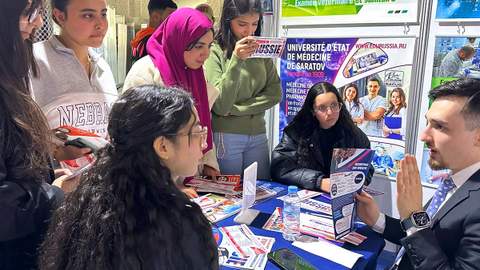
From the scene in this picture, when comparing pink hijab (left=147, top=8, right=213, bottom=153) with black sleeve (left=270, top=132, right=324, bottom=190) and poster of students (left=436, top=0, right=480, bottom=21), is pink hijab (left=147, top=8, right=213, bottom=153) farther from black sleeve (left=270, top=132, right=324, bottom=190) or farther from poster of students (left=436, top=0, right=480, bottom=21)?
poster of students (left=436, top=0, right=480, bottom=21)

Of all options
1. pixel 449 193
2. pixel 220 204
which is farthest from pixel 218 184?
pixel 449 193

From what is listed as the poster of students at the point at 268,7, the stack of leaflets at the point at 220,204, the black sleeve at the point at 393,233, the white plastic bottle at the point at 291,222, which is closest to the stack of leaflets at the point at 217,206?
the stack of leaflets at the point at 220,204

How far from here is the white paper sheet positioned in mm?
1330

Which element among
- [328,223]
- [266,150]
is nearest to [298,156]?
[266,150]

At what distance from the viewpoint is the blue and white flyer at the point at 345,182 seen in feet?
4.66

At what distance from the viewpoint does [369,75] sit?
104 inches

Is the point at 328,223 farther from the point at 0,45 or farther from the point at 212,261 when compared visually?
the point at 0,45

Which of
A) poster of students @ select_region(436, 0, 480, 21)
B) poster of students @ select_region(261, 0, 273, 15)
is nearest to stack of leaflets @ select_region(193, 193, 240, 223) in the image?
poster of students @ select_region(436, 0, 480, 21)

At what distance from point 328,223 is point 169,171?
0.86 m

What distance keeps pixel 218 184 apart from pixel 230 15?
0.95 m

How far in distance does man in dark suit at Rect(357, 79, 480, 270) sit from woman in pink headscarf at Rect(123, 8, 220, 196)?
3.44 ft

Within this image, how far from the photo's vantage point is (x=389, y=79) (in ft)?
8.34

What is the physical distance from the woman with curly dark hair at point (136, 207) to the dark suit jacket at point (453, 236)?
2.12ft

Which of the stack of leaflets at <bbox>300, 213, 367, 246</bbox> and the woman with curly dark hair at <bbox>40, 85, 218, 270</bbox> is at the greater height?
the woman with curly dark hair at <bbox>40, 85, 218, 270</bbox>
